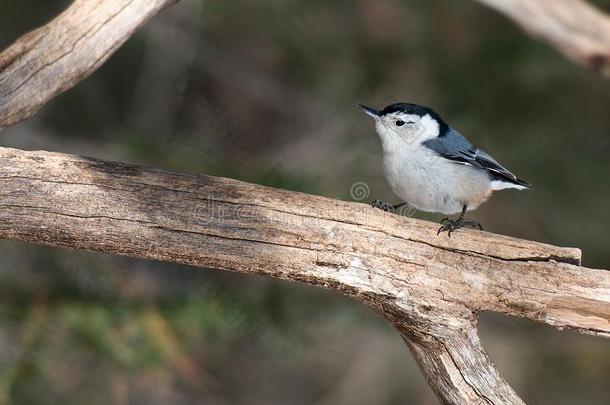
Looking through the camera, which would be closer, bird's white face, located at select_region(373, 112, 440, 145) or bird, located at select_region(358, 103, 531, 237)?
bird, located at select_region(358, 103, 531, 237)

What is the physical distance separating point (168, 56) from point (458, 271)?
10.6ft

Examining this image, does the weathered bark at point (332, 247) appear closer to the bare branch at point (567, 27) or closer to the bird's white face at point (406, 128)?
the bird's white face at point (406, 128)

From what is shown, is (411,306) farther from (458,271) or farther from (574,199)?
(574,199)

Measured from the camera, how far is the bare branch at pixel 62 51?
8.04 ft

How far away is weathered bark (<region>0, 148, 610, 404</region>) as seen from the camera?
2.25 m

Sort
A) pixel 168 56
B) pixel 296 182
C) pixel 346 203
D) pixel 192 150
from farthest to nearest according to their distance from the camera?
pixel 168 56 → pixel 192 150 → pixel 296 182 → pixel 346 203

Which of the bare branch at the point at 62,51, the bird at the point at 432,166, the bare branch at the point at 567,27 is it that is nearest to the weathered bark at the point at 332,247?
the bare branch at the point at 62,51

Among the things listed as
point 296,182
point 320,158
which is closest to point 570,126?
point 320,158

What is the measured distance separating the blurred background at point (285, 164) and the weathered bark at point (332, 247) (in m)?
1.08

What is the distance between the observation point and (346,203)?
241 centimetres

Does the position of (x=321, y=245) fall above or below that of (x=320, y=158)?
below

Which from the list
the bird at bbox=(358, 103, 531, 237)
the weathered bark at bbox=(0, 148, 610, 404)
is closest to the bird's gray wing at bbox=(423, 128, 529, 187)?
the bird at bbox=(358, 103, 531, 237)

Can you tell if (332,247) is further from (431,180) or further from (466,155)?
(466,155)

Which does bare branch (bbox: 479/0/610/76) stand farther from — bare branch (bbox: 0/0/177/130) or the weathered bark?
bare branch (bbox: 0/0/177/130)
